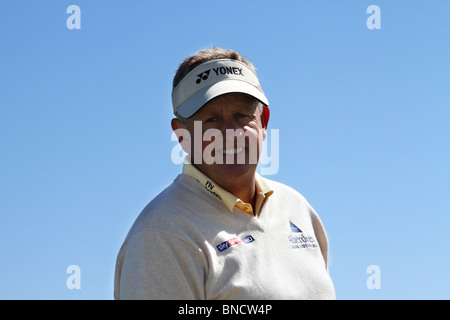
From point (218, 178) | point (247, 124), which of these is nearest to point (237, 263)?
point (218, 178)

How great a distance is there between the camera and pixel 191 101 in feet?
13.6

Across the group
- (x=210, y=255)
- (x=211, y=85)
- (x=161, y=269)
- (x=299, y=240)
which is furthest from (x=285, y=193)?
(x=161, y=269)

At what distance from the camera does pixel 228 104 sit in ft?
13.5

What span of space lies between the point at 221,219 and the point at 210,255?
0.32m

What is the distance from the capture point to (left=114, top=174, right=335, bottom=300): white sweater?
355cm

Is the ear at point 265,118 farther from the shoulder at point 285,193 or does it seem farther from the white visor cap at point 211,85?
the shoulder at point 285,193

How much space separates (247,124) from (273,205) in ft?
1.98

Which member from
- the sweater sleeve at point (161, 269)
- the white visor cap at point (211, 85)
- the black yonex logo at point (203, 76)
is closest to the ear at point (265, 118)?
the white visor cap at point (211, 85)

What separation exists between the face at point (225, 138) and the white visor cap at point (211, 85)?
0.17 ft

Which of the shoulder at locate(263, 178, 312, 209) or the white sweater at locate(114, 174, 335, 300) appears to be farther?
the shoulder at locate(263, 178, 312, 209)

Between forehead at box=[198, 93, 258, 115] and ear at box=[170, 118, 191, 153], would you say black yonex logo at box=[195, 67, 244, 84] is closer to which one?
forehead at box=[198, 93, 258, 115]

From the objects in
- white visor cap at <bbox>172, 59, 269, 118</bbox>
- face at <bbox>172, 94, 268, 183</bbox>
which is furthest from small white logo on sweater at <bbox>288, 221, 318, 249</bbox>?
white visor cap at <bbox>172, 59, 269, 118</bbox>

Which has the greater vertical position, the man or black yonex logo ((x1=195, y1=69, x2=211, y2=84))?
black yonex logo ((x1=195, y1=69, x2=211, y2=84))
